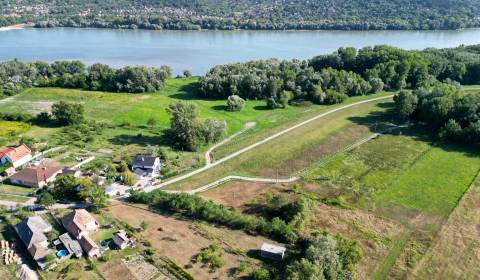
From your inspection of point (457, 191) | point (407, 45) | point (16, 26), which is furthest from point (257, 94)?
point (16, 26)

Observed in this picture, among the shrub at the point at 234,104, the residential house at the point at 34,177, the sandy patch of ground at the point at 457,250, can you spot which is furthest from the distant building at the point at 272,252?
the shrub at the point at 234,104

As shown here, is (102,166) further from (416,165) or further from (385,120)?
(385,120)

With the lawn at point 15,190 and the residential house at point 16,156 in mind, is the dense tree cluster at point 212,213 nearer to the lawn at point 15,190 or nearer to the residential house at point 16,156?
the lawn at point 15,190

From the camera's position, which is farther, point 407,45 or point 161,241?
point 407,45

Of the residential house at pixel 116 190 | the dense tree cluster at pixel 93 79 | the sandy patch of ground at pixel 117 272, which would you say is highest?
the dense tree cluster at pixel 93 79

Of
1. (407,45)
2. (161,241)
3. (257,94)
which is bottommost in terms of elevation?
(161,241)

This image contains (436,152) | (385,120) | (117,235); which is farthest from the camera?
(385,120)
